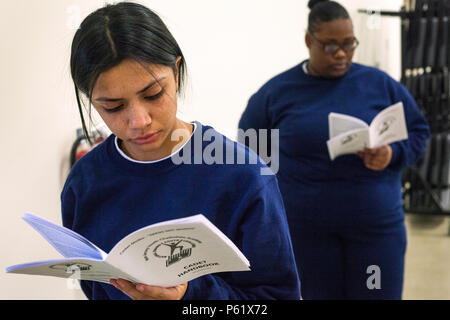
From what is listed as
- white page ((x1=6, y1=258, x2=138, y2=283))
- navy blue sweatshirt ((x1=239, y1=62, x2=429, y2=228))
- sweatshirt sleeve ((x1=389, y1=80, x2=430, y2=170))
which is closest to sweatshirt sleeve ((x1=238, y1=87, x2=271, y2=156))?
navy blue sweatshirt ((x1=239, y1=62, x2=429, y2=228))

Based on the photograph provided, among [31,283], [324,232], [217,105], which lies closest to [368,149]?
[324,232]

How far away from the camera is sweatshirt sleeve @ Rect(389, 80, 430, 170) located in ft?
6.14

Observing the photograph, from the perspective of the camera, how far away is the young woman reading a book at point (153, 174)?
2.85 feet

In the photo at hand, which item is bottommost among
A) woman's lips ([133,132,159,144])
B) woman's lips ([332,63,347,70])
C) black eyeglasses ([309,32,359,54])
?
woman's lips ([133,132,159,144])

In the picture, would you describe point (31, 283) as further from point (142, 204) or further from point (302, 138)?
point (302, 138)

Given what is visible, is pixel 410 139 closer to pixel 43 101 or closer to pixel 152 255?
pixel 43 101

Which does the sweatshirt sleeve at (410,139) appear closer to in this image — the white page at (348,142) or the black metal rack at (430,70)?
the white page at (348,142)

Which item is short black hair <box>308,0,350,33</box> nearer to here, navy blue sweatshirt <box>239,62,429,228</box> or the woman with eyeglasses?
the woman with eyeglasses

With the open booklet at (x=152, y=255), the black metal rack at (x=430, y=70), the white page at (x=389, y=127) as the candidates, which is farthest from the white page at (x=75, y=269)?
the black metal rack at (x=430, y=70)

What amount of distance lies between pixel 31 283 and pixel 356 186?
3.31 feet

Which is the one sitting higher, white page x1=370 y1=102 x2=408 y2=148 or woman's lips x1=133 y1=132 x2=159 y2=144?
woman's lips x1=133 y1=132 x2=159 y2=144

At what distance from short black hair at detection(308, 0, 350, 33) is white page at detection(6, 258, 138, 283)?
1220 mm

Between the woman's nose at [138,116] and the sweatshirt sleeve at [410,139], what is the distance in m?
1.17

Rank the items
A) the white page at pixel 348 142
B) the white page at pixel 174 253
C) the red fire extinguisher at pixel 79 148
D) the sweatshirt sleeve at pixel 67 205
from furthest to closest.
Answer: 1. the white page at pixel 348 142
2. the red fire extinguisher at pixel 79 148
3. the sweatshirt sleeve at pixel 67 205
4. the white page at pixel 174 253
